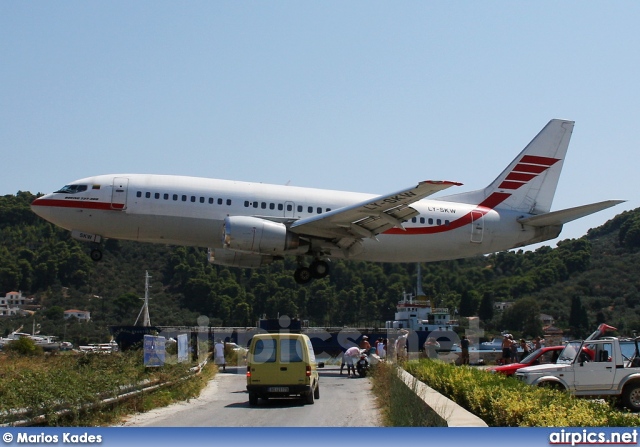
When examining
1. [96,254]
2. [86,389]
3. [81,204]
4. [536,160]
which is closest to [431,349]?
[536,160]

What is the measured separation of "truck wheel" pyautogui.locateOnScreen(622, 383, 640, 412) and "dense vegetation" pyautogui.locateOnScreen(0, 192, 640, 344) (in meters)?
25.6

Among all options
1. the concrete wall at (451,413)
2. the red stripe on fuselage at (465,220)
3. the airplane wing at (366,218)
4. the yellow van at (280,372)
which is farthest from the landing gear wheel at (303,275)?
the concrete wall at (451,413)

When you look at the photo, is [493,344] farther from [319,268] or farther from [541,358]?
[541,358]

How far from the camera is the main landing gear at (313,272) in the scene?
32344mm

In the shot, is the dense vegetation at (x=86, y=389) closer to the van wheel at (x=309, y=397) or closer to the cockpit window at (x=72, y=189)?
the van wheel at (x=309, y=397)

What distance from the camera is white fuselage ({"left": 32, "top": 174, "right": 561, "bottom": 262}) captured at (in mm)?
30250

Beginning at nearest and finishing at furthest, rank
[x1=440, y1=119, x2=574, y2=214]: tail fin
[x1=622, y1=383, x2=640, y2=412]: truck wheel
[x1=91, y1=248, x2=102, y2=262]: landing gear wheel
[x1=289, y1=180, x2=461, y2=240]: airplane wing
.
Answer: [x1=622, y1=383, x2=640, y2=412]: truck wheel < [x1=289, y1=180, x2=461, y2=240]: airplane wing < [x1=91, y1=248, x2=102, y2=262]: landing gear wheel < [x1=440, y1=119, x2=574, y2=214]: tail fin

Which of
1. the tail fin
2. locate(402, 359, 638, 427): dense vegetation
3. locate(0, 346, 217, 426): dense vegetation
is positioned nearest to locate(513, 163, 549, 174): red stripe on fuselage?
the tail fin

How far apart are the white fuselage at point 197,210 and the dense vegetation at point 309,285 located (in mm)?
14019

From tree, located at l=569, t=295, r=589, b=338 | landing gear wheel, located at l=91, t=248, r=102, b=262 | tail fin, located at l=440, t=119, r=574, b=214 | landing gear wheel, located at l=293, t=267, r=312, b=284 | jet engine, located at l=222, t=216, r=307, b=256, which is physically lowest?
tree, located at l=569, t=295, r=589, b=338

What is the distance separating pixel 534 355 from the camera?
2217 cm

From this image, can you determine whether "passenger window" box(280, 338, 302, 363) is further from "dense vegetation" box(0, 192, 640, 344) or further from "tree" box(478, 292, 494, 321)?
"tree" box(478, 292, 494, 321)

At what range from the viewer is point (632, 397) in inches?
698

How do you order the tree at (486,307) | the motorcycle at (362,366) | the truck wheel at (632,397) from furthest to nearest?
1. the tree at (486,307)
2. the motorcycle at (362,366)
3. the truck wheel at (632,397)
